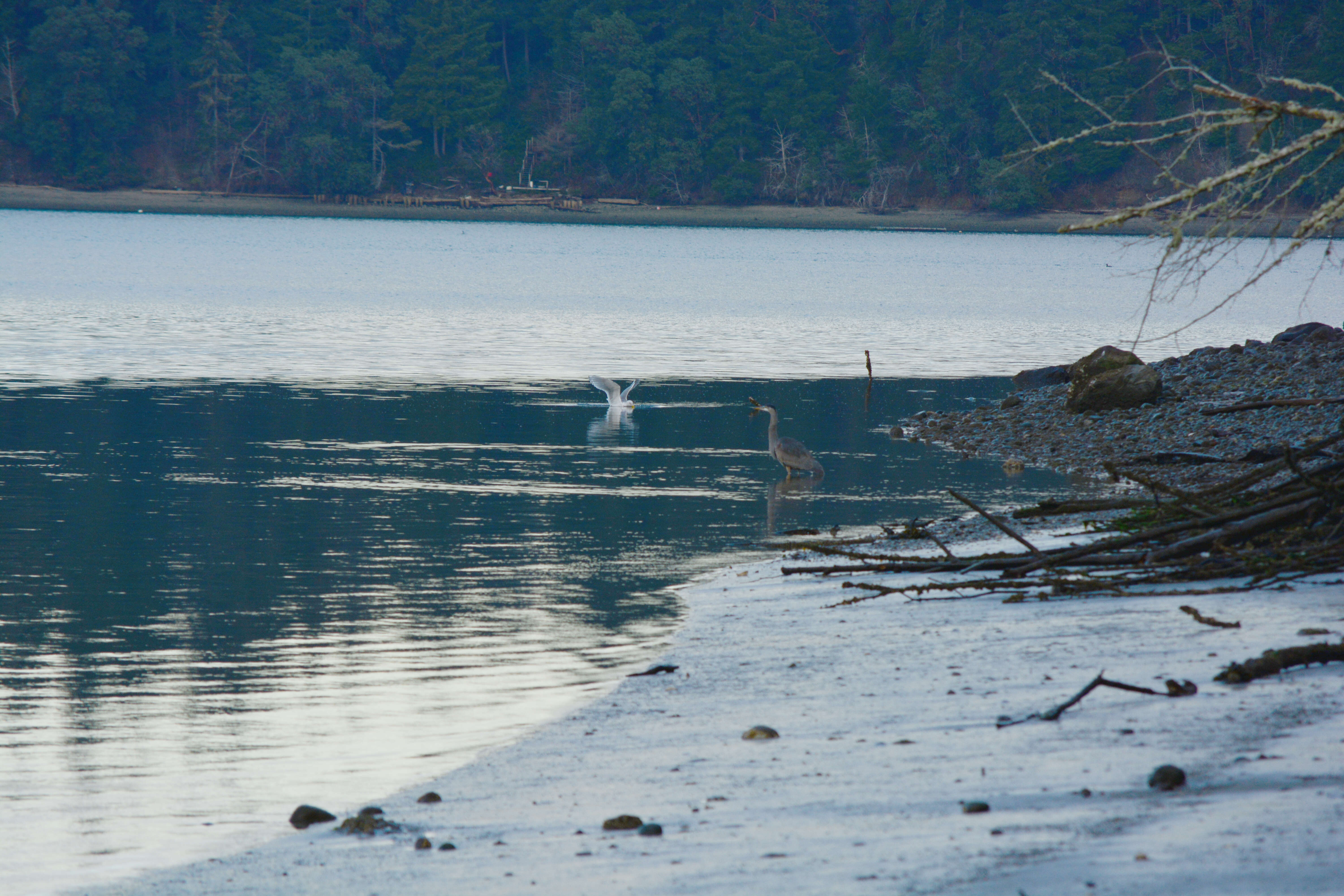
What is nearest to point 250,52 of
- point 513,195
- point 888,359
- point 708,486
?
point 513,195

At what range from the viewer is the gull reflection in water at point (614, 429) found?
67.2ft

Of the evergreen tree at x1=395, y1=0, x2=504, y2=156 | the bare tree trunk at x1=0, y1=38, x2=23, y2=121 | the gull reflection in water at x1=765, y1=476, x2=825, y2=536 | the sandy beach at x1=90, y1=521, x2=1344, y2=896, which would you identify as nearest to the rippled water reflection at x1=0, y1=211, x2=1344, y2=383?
the sandy beach at x1=90, y1=521, x2=1344, y2=896

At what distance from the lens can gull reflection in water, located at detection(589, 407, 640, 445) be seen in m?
20.5

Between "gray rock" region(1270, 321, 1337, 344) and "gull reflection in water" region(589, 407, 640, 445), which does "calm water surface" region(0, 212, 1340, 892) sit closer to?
"gull reflection in water" region(589, 407, 640, 445)

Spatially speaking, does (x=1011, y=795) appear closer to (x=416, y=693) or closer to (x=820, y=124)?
(x=416, y=693)

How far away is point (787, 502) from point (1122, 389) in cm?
676

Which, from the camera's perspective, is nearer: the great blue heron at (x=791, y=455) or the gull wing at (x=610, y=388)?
the great blue heron at (x=791, y=455)

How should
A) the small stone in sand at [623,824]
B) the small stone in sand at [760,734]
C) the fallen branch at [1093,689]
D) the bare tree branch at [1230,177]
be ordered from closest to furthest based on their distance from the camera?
the small stone in sand at [623,824]
the fallen branch at [1093,689]
the bare tree branch at [1230,177]
the small stone in sand at [760,734]

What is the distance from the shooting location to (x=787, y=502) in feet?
52.5

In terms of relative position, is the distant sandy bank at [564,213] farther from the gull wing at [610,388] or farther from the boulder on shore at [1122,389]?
the boulder on shore at [1122,389]

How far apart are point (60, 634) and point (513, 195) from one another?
13204 centimetres

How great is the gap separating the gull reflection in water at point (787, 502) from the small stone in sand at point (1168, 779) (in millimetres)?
9146

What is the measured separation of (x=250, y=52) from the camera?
135m

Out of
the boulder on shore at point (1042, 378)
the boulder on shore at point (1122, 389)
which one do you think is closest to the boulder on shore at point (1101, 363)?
the boulder on shore at point (1122, 389)
